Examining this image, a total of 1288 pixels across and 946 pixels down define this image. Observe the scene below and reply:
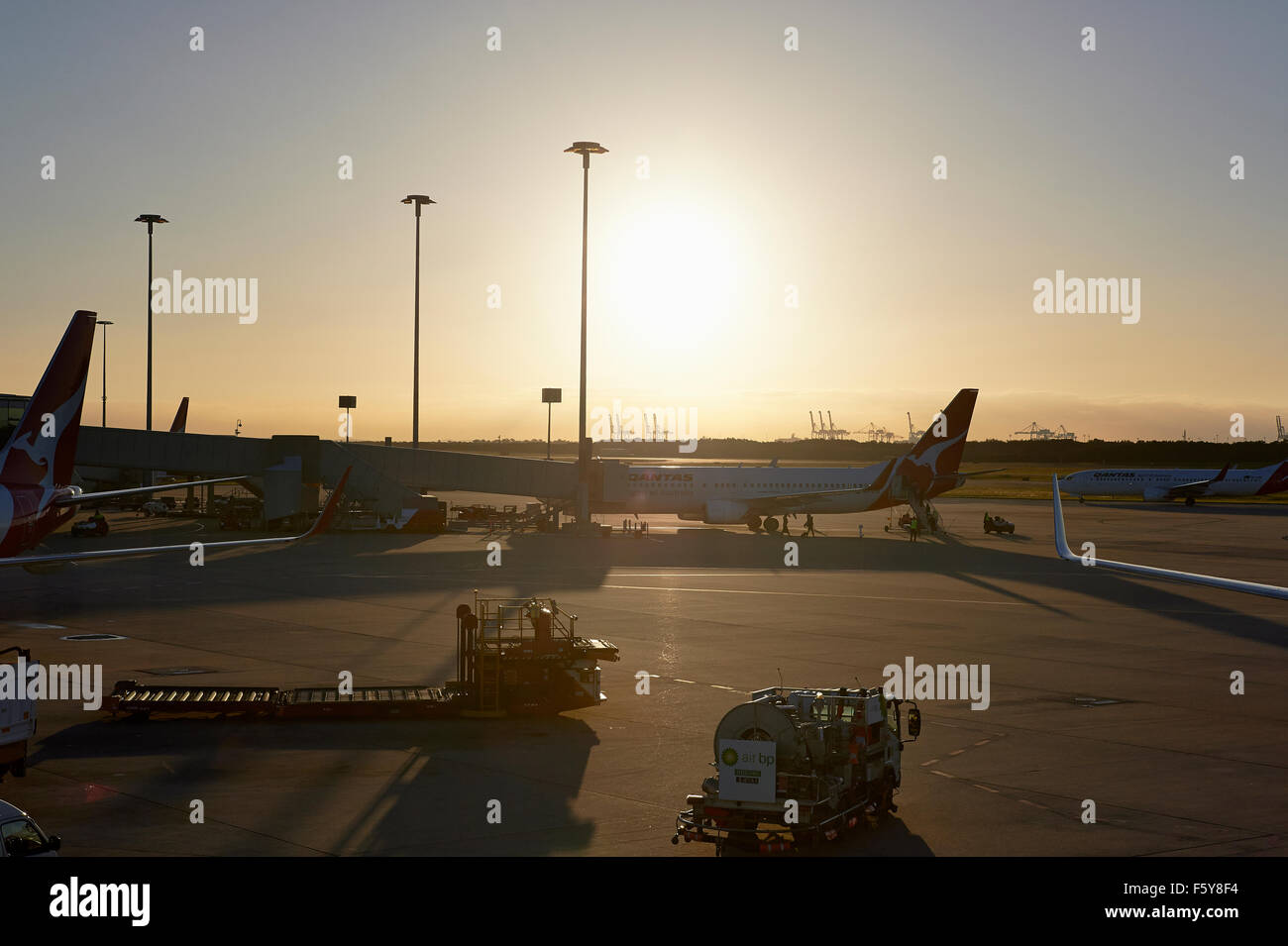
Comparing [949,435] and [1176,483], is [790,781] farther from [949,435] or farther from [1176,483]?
[1176,483]

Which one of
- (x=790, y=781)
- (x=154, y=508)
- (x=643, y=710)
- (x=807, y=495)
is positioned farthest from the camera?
(x=154, y=508)

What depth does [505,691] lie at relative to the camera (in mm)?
23656

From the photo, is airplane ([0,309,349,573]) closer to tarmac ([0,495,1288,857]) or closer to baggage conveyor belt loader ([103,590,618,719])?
tarmac ([0,495,1288,857])

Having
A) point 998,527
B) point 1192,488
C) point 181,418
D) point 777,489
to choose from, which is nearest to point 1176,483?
point 1192,488

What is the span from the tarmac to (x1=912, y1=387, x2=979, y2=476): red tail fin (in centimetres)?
2026

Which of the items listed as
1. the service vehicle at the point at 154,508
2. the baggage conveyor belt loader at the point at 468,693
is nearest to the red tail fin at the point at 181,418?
the service vehicle at the point at 154,508

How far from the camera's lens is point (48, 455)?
102ft

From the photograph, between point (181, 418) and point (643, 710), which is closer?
point (643, 710)

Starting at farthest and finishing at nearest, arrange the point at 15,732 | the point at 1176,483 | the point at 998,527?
1. the point at 1176,483
2. the point at 998,527
3. the point at 15,732

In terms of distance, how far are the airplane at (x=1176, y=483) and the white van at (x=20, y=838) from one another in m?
126

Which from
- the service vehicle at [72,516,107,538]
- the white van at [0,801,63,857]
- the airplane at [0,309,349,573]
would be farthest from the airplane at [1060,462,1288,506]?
the white van at [0,801,63,857]

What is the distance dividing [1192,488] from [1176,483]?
168 cm
